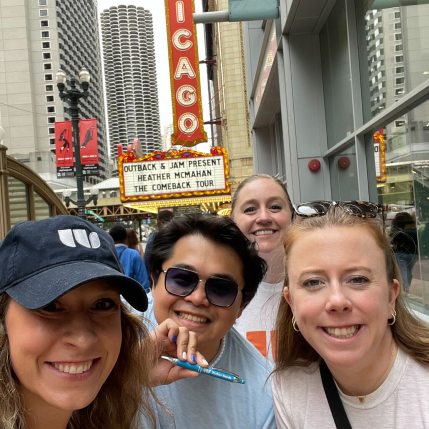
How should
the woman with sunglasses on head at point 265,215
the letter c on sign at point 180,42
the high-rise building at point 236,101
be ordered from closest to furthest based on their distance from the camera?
the woman with sunglasses on head at point 265,215 < the letter c on sign at point 180,42 < the high-rise building at point 236,101

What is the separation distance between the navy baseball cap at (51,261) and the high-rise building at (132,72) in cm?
17343

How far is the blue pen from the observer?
1.64 m

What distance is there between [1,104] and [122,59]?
82619 millimetres

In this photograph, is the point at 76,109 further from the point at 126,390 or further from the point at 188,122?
the point at 126,390

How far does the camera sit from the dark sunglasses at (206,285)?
6.54 ft

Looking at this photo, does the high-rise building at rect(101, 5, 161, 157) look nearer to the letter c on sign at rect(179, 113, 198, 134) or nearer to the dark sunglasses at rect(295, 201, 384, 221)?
the letter c on sign at rect(179, 113, 198, 134)

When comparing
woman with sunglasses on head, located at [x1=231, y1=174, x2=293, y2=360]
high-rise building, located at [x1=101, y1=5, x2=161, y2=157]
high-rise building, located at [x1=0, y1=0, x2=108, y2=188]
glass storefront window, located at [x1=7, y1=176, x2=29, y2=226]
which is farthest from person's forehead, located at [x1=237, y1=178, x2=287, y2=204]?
high-rise building, located at [x1=101, y1=5, x2=161, y2=157]

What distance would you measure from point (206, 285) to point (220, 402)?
1.58ft

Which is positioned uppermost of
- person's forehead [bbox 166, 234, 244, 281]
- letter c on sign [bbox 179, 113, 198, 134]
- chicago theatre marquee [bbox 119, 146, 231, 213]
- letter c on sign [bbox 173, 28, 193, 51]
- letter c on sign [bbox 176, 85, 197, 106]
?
letter c on sign [bbox 173, 28, 193, 51]

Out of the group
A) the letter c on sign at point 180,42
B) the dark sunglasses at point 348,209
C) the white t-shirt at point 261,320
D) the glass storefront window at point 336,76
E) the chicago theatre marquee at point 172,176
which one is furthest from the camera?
the letter c on sign at point 180,42

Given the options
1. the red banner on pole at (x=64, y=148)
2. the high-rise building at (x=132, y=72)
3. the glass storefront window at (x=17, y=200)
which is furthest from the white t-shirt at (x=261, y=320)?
the high-rise building at (x=132, y=72)

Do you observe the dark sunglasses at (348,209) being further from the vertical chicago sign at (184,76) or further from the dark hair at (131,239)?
the vertical chicago sign at (184,76)

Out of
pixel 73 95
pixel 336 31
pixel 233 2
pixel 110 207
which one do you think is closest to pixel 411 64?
pixel 336 31

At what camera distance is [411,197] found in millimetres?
3580
